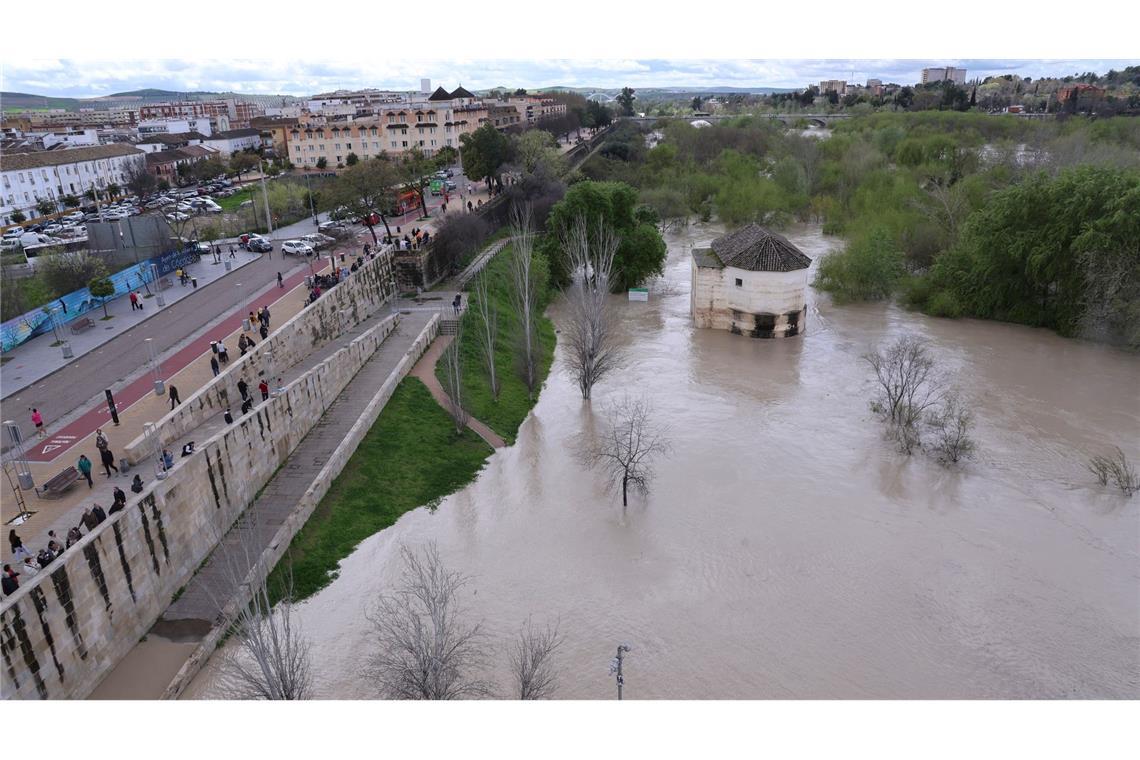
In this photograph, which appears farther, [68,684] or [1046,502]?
[1046,502]

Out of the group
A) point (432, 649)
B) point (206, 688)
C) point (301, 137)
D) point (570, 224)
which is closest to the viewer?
point (432, 649)

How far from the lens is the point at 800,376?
25.3 metres

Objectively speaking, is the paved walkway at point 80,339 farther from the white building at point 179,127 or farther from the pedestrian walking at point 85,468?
the white building at point 179,127

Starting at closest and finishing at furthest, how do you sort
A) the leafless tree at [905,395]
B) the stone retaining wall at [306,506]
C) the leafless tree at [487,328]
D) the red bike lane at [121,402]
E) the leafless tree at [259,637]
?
the leafless tree at [259,637] → the stone retaining wall at [306,506] → the red bike lane at [121,402] → the leafless tree at [905,395] → the leafless tree at [487,328]

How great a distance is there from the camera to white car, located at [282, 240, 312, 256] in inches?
1248

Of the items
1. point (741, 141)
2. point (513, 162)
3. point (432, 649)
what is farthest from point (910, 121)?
point (432, 649)

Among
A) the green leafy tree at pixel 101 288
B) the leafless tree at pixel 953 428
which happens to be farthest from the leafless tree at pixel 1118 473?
the green leafy tree at pixel 101 288

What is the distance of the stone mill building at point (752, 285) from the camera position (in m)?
27.8

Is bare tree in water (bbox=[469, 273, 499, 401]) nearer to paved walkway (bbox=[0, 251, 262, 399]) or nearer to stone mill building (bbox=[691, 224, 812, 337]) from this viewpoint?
stone mill building (bbox=[691, 224, 812, 337])

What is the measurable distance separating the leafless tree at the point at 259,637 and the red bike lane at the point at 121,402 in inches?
147

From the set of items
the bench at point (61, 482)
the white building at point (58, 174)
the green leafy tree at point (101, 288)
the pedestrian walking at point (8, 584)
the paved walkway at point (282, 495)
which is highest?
the white building at point (58, 174)

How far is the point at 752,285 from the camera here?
28516mm

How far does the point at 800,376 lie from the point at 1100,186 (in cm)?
1390

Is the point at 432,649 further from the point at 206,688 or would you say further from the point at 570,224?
the point at 570,224
